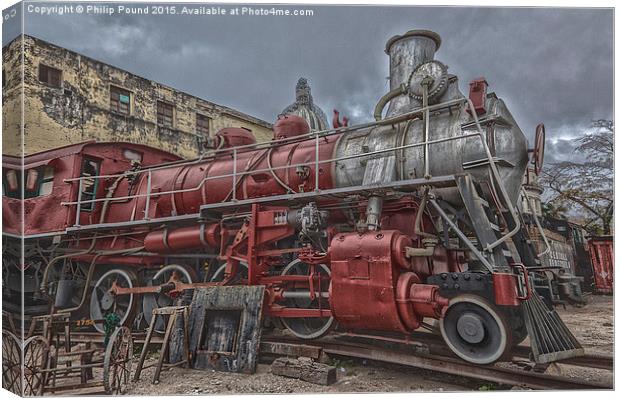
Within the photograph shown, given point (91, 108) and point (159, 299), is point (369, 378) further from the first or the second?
point (91, 108)

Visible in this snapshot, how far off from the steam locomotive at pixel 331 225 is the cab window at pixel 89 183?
0.13 ft

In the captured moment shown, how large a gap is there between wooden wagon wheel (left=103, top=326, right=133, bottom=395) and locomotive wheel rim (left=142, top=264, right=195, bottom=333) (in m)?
1.90

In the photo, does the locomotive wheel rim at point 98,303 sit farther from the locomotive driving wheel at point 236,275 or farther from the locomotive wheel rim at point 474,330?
the locomotive wheel rim at point 474,330

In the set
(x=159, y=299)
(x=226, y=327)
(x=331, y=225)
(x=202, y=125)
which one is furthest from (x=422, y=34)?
(x=159, y=299)

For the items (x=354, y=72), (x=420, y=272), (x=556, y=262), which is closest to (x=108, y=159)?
(x=354, y=72)

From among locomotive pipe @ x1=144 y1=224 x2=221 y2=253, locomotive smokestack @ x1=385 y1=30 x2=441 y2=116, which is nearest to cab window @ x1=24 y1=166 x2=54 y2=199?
locomotive pipe @ x1=144 y1=224 x2=221 y2=253

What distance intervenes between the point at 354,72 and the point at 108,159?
4.79 metres

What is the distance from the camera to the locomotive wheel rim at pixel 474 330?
554cm

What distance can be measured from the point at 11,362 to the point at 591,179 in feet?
25.2

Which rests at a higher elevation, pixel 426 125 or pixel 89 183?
pixel 89 183

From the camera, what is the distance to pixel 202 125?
36.1ft

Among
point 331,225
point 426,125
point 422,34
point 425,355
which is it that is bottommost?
point 425,355

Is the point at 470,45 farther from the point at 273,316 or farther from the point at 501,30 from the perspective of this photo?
the point at 273,316

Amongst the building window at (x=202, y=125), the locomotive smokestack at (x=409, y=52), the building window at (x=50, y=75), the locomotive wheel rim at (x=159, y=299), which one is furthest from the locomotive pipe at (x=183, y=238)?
the locomotive smokestack at (x=409, y=52)
